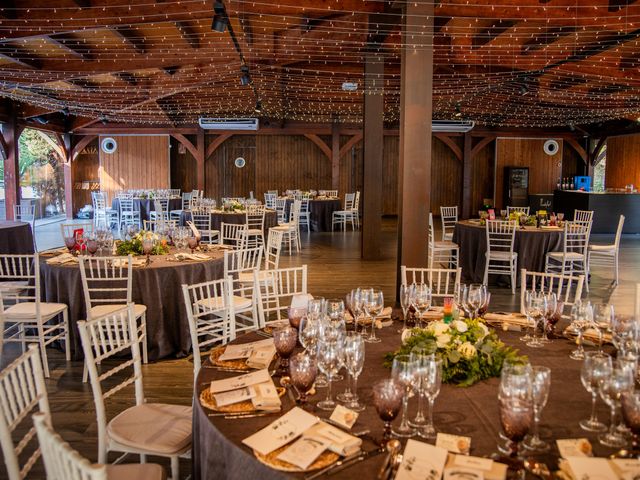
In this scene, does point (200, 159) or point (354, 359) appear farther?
point (200, 159)

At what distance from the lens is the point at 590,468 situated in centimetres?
154

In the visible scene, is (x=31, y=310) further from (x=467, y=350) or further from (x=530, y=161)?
(x=530, y=161)

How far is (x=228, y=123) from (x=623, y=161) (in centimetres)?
1213

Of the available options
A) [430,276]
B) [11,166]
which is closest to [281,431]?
[430,276]

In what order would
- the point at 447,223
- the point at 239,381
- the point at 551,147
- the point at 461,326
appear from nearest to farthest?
the point at 239,381 → the point at 461,326 → the point at 447,223 → the point at 551,147

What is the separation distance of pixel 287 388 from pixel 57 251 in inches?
Result: 168

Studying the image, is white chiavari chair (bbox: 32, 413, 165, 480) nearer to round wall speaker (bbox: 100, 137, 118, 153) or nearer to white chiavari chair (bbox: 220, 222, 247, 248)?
white chiavari chair (bbox: 220, 222, 247, 248)

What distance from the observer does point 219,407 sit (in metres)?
1.99

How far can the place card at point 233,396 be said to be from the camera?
6.62 feet

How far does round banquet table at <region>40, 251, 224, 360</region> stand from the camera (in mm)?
4871

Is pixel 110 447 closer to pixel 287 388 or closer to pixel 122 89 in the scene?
pixel 287 388

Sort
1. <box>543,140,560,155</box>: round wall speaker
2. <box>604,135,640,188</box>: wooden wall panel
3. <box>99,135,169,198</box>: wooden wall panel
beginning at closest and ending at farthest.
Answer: <box>604,135,640,188</box>: wooden wall panel → <box>99,135,169,198</box>: wooden wall panel → <box>543,140,560,155</box>: round wall speaker

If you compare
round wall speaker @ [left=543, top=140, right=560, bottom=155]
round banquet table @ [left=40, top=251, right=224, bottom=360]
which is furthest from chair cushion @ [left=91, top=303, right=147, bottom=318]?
round wall speaker @ [left=543, top=140, right=560, bottom=155]

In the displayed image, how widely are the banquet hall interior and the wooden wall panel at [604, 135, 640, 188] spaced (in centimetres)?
8
